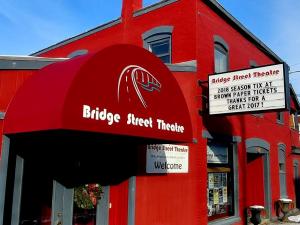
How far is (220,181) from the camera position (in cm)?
1212

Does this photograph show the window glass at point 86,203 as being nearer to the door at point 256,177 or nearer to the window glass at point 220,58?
the window glass at point 220,58

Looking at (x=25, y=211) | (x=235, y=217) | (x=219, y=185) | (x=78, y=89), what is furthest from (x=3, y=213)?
(x=235, y=217)

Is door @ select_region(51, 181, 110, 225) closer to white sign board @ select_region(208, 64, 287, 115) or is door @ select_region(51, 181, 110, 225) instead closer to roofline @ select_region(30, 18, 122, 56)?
white sign board @ select_region(208, 64, 287, 115)

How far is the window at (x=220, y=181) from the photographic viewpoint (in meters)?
11.5

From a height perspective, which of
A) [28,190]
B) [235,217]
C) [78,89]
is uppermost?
[78,89]

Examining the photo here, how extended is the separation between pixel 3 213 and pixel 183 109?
406 cm

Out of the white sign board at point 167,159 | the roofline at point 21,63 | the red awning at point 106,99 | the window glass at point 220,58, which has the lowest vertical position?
the white sign board at point 167,159

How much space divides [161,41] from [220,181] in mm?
5028

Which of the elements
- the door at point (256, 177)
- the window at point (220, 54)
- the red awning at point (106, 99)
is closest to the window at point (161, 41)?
the window at point (220, 54)

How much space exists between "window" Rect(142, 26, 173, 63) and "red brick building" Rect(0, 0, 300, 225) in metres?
0.03

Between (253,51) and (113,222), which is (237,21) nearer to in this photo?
(253,51)

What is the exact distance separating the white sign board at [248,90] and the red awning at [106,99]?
9.03ft

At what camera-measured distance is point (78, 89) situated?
562 cm

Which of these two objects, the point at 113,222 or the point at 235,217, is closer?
the point at 113,222
